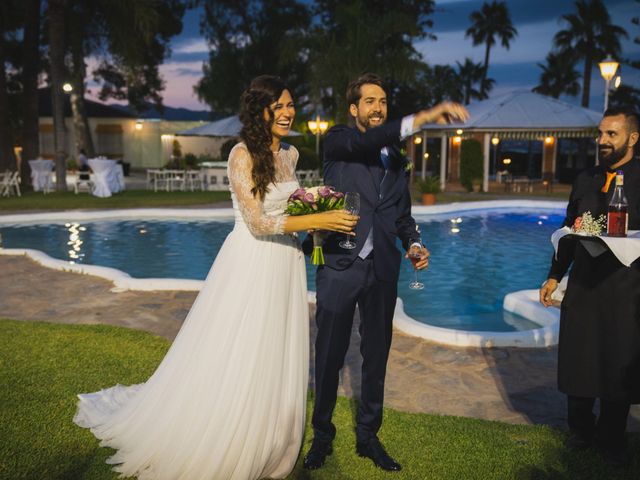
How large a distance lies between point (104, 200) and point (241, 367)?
18338 mm

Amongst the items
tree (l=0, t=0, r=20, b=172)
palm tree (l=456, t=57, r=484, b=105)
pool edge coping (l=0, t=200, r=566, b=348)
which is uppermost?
palm tree (l=456, t=57, r=484, b=105)

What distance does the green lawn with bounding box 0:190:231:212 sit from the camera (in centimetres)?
1855

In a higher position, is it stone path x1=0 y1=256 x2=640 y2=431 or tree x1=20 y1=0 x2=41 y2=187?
tree x1=20 y1=0 x2=41 y2=187

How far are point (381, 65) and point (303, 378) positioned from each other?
26529 millimetres

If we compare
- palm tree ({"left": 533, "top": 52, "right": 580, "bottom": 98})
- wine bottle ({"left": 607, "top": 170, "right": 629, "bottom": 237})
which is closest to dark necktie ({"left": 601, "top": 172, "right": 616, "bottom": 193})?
wine bottle ({"left": 607, "top": 170, "right": 629, "bottom": 237})

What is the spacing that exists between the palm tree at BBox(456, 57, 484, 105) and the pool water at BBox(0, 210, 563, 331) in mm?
44440

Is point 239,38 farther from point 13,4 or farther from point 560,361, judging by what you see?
point 560,361

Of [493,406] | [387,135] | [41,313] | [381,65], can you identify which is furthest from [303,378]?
[381,65]

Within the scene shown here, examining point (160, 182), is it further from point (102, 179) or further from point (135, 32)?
point (135, 32)

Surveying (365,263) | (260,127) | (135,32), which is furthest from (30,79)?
(365,263)

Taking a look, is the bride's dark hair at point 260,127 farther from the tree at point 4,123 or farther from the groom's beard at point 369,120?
the tree at point 4,123

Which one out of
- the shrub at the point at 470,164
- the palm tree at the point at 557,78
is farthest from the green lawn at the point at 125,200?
the palm tree at the point at 557,78

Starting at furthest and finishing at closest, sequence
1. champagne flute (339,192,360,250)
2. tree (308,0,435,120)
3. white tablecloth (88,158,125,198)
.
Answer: tree (308,0,435,120)
white tablecloth (88,158,125,198)
champagne flute (339,192,360,250)

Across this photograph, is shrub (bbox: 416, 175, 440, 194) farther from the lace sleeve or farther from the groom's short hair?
the lace sleeve
